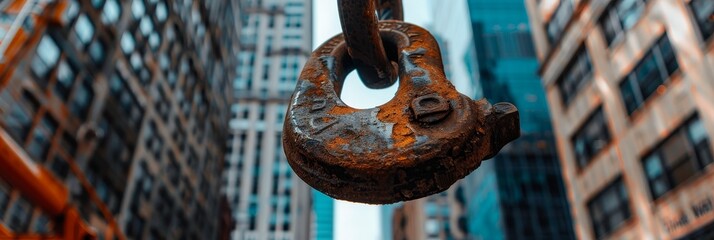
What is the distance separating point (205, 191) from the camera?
39.3 m

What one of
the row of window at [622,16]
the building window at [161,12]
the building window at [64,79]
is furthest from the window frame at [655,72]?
the building window at [161,12]

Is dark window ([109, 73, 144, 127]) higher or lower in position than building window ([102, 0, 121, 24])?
lower

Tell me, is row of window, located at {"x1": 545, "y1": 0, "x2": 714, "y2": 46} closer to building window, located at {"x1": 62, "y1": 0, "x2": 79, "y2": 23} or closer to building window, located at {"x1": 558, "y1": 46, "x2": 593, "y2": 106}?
building window, located at {"x1": 558, "y1": 46, "x2": 593, "y2": 106}

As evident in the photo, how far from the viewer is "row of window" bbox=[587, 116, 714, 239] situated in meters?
15.8

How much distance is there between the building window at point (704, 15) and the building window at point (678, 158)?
8.06 feet

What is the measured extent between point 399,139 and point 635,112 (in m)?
20.3

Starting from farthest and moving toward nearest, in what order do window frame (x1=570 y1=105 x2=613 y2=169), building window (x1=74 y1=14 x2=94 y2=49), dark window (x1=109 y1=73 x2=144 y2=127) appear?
1. dark window (x1=109 y1=73 x2=144 y2=127)
2. window frame (x1=570 y1=105 x2=613 y2=169)
3. building window (x1=74 y1=14 x2=94 y2=49)

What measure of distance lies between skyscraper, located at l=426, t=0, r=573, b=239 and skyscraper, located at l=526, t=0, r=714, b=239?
23.2 metres

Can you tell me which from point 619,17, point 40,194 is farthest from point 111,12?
point 619,17

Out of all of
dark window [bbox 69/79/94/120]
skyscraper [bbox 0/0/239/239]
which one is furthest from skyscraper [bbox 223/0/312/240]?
dark window [bbox 69/79/94/120]

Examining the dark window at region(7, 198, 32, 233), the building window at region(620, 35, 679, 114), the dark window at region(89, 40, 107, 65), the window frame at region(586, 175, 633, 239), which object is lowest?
the dark window at region(7, 198, 32, 233)

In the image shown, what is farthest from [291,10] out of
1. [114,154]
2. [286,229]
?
[114,154]

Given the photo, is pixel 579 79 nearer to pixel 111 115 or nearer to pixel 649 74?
pixel 649 74

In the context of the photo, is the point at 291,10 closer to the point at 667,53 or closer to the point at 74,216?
the point at 667,53
